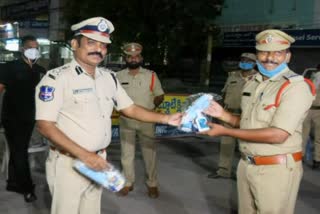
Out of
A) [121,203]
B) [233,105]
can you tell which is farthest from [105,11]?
[121,203]

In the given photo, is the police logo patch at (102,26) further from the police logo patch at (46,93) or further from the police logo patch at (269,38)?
the police logo patch at (269,38)

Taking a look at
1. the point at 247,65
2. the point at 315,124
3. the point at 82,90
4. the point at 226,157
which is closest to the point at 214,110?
the point at 82,90

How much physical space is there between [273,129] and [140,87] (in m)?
2.95

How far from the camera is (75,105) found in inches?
121

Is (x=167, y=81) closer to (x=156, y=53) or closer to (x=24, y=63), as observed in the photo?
(x=156, y=53)

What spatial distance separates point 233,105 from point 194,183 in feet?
4.25

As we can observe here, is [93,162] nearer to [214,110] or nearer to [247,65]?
[214,110]

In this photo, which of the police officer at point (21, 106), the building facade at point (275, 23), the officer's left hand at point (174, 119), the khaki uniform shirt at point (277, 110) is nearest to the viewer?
the khaki uniform shirt at point (277, 110)

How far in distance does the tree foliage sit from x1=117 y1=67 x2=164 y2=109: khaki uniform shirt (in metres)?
14.0

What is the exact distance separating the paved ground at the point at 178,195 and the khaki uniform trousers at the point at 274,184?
6.82ft

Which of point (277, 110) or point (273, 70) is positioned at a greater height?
point (273, 70)

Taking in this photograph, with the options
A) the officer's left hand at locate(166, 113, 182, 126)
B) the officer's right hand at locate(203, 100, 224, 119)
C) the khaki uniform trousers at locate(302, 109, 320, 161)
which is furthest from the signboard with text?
the officer's right hand at locate(203, 100, 224, 119)

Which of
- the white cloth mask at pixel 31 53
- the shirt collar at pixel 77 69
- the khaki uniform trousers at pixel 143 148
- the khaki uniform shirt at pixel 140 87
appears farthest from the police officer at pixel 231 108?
the shirt collar at pixel 77 69

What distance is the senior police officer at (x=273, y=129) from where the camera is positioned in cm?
305
